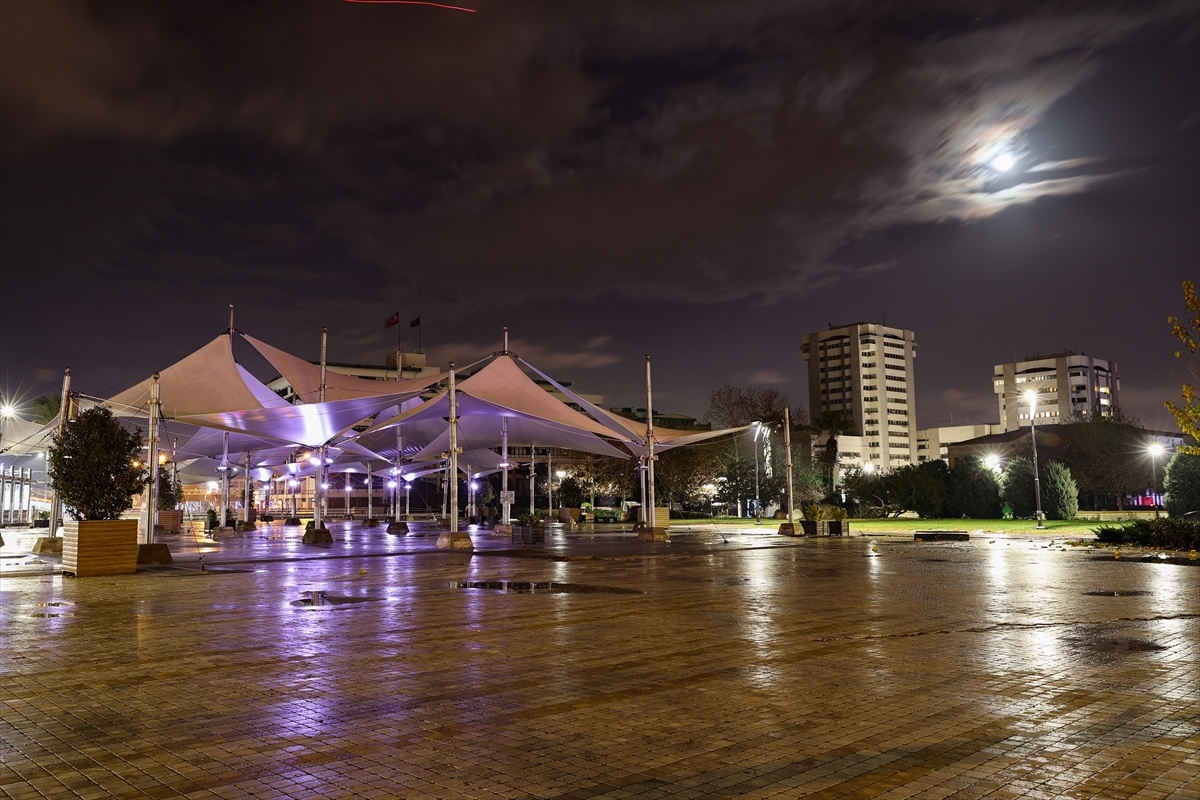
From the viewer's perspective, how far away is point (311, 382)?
132 feet

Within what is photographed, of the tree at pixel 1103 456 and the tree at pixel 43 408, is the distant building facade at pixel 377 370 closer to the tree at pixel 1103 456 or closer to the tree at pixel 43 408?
the tree at pixel 43 408

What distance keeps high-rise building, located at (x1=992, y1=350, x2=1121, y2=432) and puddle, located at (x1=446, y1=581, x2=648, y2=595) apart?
170 meters

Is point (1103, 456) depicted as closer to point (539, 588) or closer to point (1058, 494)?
point (1058, 494)

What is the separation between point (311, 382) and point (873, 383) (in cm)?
14139

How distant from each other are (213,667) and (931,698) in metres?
5.53

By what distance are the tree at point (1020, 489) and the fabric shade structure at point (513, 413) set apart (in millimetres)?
23111

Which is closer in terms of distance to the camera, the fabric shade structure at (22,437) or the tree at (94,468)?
the tree at (94,468)

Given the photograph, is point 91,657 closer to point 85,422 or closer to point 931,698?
point 931,698

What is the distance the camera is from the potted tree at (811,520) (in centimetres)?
3603

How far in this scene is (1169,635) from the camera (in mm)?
8523

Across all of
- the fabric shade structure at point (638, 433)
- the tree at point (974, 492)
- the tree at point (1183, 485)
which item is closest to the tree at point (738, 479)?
the tree at point (974, 492)

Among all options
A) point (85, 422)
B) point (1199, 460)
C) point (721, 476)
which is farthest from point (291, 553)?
point (721, 476)

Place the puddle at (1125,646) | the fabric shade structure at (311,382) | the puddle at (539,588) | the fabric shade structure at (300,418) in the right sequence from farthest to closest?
the fabric shade structure at (311,382), the fabric shade structure at (300,418), the puddle at (539,588), the puddle at (1125,646)

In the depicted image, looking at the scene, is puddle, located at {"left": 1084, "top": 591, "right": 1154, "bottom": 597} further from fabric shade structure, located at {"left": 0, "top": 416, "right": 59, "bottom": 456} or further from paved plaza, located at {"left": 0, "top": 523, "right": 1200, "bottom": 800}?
fabric shade structure, located at {"left": 0, "top": 416, "right": 59, "bottom": 456}
